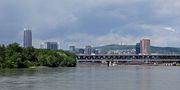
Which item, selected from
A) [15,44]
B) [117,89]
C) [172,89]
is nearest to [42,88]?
[117,89]

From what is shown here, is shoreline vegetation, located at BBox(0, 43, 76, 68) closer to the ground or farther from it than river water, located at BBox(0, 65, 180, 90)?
farther from it

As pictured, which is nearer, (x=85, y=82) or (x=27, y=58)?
(x=85, y=82)

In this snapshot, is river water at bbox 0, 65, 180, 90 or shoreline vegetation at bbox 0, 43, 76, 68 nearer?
river water at bbox 0, 65, 180, 90

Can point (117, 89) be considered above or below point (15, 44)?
below

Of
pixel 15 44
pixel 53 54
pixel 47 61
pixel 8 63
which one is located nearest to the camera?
pixel 8 63

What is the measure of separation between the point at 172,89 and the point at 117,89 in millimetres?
7148

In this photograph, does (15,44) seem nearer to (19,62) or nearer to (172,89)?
(19,62)

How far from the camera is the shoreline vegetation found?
503 ft

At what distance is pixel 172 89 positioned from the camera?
61.6 metres

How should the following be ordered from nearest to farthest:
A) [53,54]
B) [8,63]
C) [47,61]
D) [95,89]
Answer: [95,89] < [8,63] < [47,61] < [53,54]

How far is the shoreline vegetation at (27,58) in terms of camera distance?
503 ft

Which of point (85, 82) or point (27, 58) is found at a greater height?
point (27, 58)

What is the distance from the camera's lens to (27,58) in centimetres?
16638

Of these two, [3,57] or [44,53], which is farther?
[44,53]
